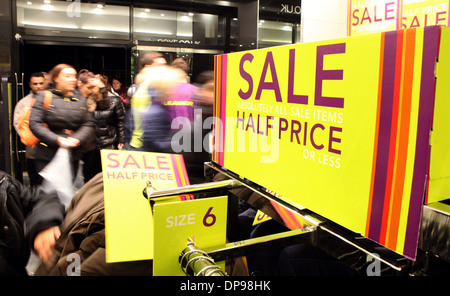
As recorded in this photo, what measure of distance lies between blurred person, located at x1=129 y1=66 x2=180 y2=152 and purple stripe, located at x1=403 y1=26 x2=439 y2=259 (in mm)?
2630

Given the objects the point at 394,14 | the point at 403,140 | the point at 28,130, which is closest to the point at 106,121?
the point at 28,130

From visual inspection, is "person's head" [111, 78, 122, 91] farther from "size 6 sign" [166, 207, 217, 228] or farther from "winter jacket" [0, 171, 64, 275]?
"size 6 sign" [166, 207, 217, 228]

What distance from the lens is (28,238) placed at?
1.46 m

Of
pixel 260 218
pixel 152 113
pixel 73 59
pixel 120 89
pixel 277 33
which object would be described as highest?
pixel 277 33

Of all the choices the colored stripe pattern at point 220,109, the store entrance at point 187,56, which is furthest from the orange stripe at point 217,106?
the store entrance at point 187,56

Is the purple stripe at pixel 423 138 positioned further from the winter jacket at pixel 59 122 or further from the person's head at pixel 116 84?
the person's head at pixel 116 84

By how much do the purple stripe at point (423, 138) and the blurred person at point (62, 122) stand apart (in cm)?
314

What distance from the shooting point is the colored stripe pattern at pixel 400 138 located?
0.53 meters

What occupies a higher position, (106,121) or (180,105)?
(180,105)

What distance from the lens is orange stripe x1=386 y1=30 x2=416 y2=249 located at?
55 centimetres

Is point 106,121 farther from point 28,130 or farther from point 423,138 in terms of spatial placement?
point 423,138

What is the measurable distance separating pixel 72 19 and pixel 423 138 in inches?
197

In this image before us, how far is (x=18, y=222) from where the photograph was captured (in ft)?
4.73

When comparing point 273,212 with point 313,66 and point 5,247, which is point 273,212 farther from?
point 5,247
